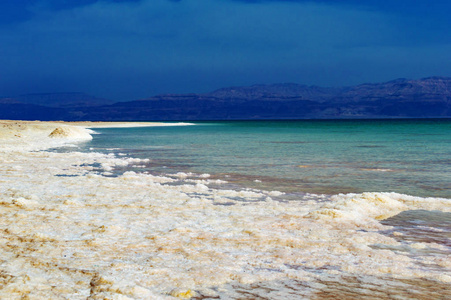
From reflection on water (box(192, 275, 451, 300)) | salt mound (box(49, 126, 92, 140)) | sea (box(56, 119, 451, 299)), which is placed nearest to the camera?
reflection on water (box(192, 275, 451, 300))

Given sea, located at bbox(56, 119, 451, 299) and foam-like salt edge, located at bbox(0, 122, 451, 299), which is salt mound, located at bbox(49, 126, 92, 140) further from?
foam-like salt edge, located at bbox(0, 122, 451, 299)

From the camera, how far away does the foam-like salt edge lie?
18.4 feet

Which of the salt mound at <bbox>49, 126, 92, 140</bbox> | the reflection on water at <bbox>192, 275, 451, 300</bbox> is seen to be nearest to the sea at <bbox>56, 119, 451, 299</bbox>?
the reflection on water at <bbox>192, 275, 451, 300</bbox>

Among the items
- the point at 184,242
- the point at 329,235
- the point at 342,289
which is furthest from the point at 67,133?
the point at 342,289

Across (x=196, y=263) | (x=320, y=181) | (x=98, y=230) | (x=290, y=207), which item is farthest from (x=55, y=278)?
(x=320, y=181)

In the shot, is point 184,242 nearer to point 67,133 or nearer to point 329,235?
point 329,235

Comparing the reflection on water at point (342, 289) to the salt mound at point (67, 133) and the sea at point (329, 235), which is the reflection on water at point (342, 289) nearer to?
the sea at point (329, 235)

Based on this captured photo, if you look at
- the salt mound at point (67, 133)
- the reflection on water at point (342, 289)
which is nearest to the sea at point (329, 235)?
the reflection on water at point (342, 289)

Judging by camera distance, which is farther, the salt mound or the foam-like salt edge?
the salt mound

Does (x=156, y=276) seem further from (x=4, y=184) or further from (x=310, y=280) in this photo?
(x=4, y=184)

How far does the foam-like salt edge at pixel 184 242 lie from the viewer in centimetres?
561

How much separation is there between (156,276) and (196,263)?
0.74 meters

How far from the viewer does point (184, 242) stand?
7.38 meters

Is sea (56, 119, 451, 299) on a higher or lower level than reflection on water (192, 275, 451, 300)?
higher
